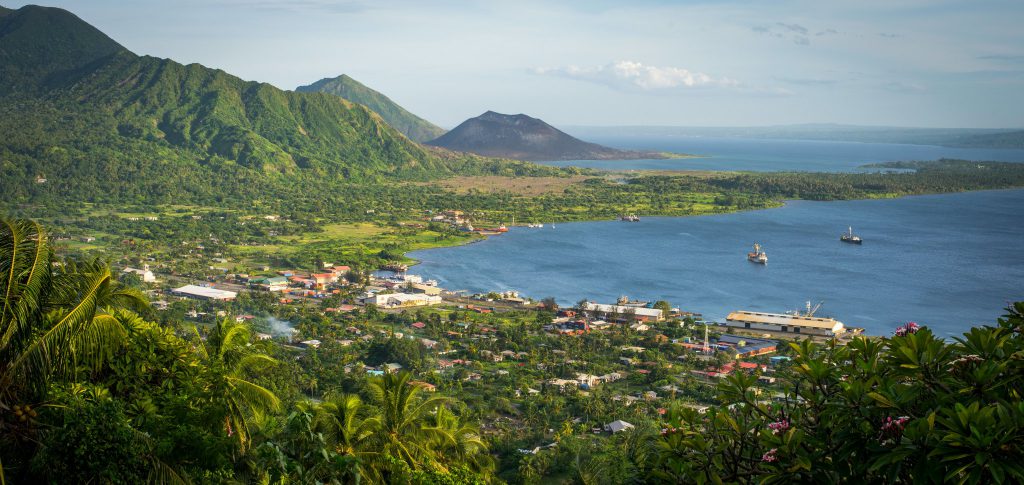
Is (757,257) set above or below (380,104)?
below

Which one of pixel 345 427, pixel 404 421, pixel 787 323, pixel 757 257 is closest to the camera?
pixel 345 427

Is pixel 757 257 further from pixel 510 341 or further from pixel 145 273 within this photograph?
pixel 145 273

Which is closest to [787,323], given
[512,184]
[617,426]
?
[617,426]

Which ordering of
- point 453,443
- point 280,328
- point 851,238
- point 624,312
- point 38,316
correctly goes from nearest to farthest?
1. point 38,316
2. point 453,443
3. point 280,328
4. point 624,312
5. point 851,238

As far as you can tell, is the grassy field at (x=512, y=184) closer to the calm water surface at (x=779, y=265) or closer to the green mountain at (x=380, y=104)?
→ the calm water surface at (x=779, y=265)

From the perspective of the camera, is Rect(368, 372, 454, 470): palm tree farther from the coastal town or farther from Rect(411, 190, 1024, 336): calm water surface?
Rect(411, 190, 1024, 336): calm water surface

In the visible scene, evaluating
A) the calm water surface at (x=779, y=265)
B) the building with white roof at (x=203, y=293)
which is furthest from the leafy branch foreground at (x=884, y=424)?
the building with white roof at (x=203, y=293)

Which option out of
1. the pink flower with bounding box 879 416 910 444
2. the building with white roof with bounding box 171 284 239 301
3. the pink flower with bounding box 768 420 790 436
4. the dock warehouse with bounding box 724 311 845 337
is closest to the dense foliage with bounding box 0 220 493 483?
the pink flower with bounding box 768 420 790 436
